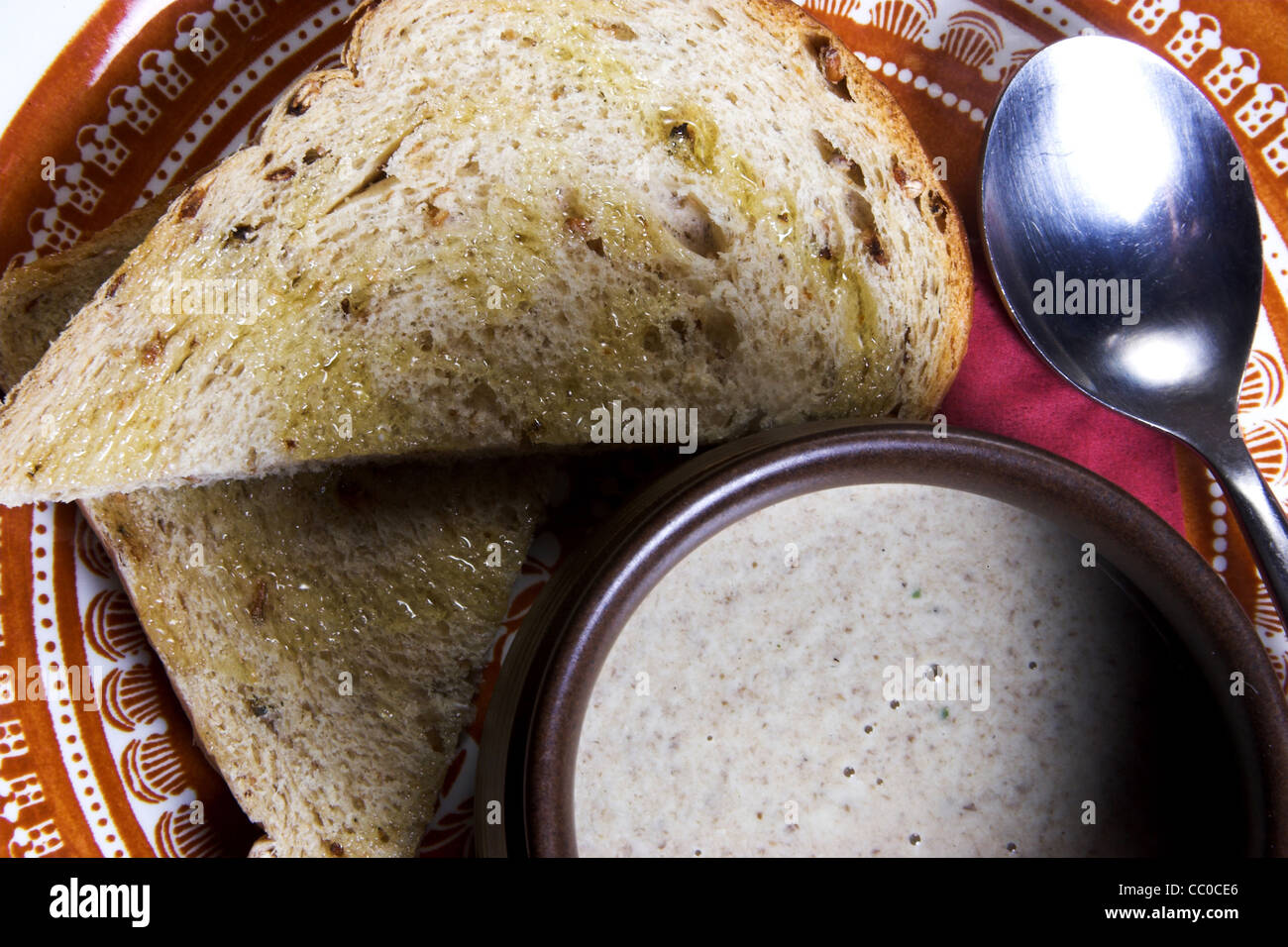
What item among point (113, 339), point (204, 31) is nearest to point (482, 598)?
point (113, 339)

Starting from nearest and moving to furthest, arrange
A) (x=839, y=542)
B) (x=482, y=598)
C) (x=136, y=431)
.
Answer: (x=839, y=542) < (x=136, y=431) < (x=482, y=598)

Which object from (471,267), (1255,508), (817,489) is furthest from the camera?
(1255,508)

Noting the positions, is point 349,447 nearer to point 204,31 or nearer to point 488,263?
point 488,263

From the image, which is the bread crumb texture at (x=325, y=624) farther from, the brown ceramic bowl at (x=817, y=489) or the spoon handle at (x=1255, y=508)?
the spoon handle at (x=1255, y=508)

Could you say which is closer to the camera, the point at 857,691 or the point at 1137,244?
the point at 857,691

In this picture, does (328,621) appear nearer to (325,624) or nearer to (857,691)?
(325,624)

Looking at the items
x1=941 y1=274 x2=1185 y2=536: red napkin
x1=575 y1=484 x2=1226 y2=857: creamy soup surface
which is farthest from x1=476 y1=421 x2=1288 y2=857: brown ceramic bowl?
x1=941 y1=274 x2=1185 y2=536: red napkin

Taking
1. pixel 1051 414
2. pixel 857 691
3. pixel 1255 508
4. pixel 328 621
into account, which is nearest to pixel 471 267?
pixel 328 621
